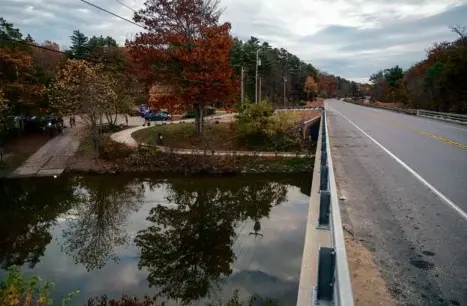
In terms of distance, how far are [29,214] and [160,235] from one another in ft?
29.9

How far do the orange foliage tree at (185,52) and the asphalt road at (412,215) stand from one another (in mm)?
17648

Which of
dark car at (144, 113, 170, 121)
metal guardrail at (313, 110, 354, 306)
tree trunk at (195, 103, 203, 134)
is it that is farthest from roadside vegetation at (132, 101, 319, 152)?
metal guardrail at (313, 110, 354, 306)

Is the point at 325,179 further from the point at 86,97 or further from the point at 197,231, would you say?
the point at 86,97

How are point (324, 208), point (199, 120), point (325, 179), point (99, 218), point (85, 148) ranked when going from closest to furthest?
point (324, 208), point (325, 179), point (99, 218), point (85, 148), point (199, 120)

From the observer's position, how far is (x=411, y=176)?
Answer: 10.1 m

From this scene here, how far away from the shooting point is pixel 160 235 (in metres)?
16.3

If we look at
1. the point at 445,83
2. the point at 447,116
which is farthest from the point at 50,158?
the point at 445,83

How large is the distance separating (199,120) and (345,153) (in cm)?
2123

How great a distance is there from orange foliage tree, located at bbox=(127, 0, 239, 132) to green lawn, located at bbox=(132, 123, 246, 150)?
156 inches

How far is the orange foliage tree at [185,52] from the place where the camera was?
1145 inches

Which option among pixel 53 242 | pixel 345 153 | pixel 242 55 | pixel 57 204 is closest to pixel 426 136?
pixel 345 153

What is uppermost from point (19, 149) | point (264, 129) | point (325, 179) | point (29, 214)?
point (325, 179)

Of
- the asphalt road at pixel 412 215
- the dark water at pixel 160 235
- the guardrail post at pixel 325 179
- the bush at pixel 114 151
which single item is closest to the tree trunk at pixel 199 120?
the bush at pixel 114 151

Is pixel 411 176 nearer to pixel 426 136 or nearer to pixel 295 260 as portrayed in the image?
pixel 295 260
